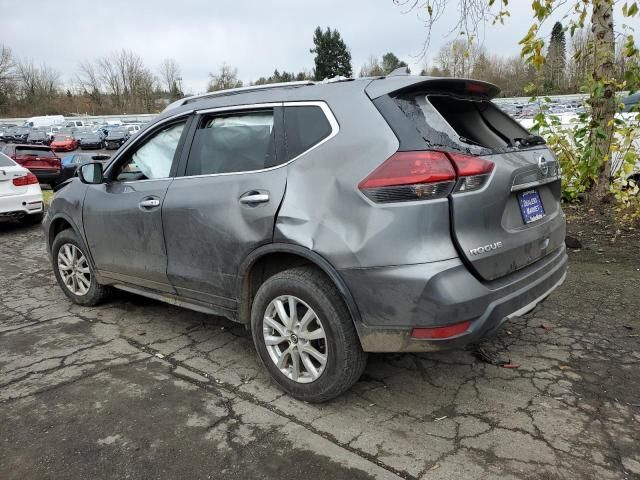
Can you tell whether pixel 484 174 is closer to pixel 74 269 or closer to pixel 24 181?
pixel 74 269

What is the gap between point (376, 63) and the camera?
261 ft

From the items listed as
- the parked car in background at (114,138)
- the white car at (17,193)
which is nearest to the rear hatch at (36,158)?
the white car at (17,193)

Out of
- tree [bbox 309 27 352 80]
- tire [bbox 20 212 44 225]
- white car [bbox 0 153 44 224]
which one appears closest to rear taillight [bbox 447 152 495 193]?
white car [bbox 0 153 44 224]

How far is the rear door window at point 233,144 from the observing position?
301 cm

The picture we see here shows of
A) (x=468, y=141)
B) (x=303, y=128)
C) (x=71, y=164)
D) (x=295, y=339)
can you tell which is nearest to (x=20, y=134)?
(x=71, y=164)

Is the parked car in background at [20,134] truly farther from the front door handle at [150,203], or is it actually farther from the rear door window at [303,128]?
the rear door window at [303,128]

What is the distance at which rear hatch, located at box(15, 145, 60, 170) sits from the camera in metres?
15.9

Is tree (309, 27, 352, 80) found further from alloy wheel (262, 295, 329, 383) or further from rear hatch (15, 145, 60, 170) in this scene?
alloy wheel (262, 295, 329, 383)

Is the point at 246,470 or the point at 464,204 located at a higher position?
the point at 464,204

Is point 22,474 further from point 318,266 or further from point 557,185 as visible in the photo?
point 557,185

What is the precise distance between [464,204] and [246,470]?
1628 millimetres

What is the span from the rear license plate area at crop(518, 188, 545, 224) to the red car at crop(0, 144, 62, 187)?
16510mm

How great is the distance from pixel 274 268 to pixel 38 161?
1602cm

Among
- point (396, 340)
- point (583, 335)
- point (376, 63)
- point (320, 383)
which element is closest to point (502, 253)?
point (396, 340)
